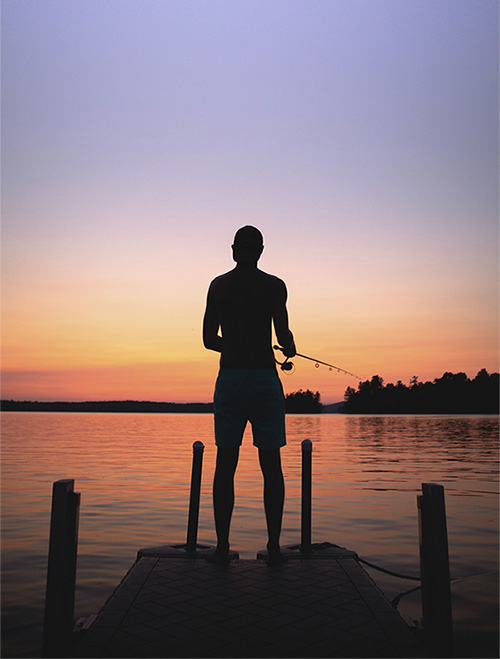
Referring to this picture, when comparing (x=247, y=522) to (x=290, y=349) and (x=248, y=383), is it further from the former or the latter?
(x=248, y=383)

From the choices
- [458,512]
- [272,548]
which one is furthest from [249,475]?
[272,548]

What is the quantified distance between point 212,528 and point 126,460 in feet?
44.0

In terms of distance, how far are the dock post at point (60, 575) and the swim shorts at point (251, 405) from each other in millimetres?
1593

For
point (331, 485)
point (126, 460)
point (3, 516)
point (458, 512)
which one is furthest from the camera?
point (126, 460)

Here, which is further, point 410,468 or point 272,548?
point 410,468

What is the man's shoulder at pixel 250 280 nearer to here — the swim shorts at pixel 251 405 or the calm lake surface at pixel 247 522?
the swim shorts at pixel 251 405

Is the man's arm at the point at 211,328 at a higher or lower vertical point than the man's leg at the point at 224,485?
higher

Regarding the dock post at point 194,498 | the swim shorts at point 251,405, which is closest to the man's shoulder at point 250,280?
the swim shorts at point 251,405

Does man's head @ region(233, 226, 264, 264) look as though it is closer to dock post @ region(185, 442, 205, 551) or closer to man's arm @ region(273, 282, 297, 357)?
man's arm @ region(273, 282, 297, 357)

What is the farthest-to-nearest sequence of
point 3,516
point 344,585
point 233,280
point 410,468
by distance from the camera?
point 410,468
point 3,516
point 233,280
point 344,585

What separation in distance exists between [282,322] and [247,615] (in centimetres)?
239

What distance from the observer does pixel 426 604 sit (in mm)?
3992

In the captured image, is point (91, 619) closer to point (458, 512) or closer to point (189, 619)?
point (189, 619)

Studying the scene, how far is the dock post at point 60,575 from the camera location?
367cm
